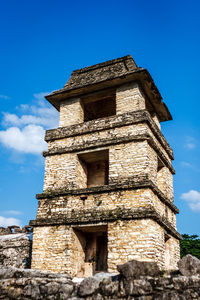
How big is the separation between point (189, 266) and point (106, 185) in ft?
16.5

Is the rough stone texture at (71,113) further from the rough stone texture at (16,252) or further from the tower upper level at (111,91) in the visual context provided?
the rough stone texture at (16,252)

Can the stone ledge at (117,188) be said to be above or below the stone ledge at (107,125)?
below

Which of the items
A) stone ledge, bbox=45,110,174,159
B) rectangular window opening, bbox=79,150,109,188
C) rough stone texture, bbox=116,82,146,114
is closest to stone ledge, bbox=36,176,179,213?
rectangular window opening, bbox=79,150,109,188

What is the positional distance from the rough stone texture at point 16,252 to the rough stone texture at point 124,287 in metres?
6.24

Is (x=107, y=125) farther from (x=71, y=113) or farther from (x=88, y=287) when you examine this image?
(x=88, y=287)

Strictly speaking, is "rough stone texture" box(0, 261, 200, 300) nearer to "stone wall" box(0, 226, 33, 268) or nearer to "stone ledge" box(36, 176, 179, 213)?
"stone ledge" box(36, 176, 179, 213)

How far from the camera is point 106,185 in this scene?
1026 cm

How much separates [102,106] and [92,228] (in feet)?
21.6

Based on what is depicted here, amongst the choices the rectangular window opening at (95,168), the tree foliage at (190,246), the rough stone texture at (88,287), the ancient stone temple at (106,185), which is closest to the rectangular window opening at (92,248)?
the ancient stone temple at (106,185)

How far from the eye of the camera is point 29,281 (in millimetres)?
6078

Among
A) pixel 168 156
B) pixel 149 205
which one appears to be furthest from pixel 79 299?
pixel 168 156

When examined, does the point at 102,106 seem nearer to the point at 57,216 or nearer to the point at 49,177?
the point at 49,177

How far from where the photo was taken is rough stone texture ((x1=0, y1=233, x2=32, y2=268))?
12109 mm

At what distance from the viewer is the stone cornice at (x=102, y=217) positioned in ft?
30.5
